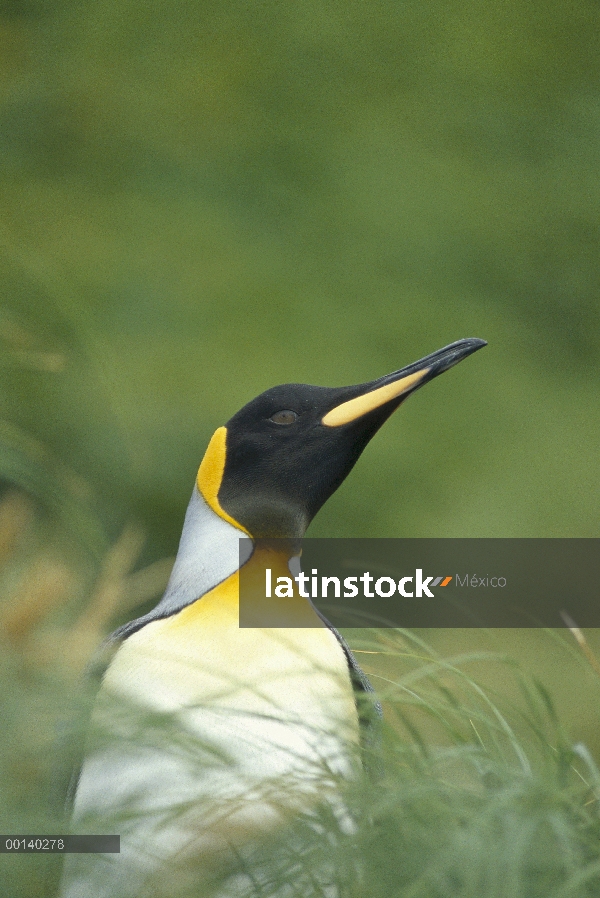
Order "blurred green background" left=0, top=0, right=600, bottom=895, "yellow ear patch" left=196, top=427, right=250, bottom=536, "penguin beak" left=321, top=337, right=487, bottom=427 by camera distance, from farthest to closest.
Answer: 1. "blurred green background" left=0, top=0, right=600, bottom=895
2. "yellow ear patch" left=196, top=427, right=250, bottom=536
3. "penguin beak" left=321, top=337, right=487, bottom=427

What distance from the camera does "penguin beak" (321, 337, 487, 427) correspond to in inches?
36.7

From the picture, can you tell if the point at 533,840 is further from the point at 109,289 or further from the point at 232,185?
the point at 232,185

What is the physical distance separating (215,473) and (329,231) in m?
2.99

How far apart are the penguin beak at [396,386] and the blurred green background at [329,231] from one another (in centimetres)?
173

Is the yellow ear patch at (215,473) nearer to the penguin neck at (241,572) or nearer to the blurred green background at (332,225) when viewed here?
the penguin neck at (241,572)

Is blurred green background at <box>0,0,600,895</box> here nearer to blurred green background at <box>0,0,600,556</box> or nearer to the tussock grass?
blurred green background at <box>0,0,600,556</box>

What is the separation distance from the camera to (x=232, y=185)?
4.08 m

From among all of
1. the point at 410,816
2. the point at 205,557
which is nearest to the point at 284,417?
the point at 205,557

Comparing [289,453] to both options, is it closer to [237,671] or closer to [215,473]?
[215,473]

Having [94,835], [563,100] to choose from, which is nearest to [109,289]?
[563,100]

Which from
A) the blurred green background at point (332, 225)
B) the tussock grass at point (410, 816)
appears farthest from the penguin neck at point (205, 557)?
the blurred green background at point (332, 225)

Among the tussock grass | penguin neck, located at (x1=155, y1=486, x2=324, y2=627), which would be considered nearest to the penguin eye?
penguin neck, located at (x1=155, y1=486, x2=324, y2=627)

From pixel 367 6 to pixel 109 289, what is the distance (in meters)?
1.75

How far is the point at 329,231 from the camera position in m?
3.92
